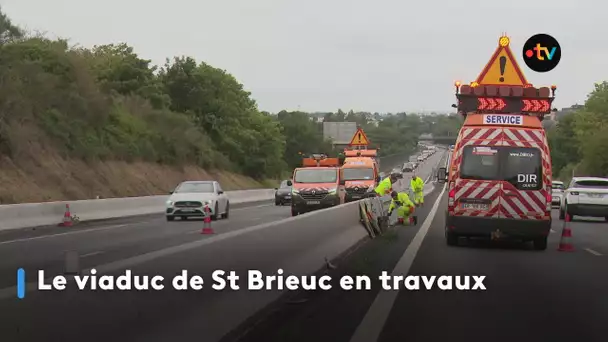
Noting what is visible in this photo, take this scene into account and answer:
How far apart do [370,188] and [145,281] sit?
119 ft

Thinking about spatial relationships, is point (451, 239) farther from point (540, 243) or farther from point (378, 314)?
point (378, 314)

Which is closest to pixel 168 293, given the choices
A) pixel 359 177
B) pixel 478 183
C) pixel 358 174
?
pixel 478 183

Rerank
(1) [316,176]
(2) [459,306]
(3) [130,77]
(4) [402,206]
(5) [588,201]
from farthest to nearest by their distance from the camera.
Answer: (3) [130,77] < (1) [316,176] < (5) [588,201] < (4) [402,206] < (2) [459,306]

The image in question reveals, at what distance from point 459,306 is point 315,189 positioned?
23.6 metres

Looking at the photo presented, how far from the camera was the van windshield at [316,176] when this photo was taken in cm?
3578

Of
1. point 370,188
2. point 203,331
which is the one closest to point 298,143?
point 370,188

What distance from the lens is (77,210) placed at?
31.2 m

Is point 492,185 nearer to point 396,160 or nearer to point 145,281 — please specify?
point 145,281

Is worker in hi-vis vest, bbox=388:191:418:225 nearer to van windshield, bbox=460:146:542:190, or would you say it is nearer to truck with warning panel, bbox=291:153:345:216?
truck with warning panel, bbox=291:153:345:216

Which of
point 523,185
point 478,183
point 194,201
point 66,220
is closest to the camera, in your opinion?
point 523,185

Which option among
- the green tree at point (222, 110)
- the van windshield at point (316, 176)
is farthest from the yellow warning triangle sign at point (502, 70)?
the green tree at point (222, 110)

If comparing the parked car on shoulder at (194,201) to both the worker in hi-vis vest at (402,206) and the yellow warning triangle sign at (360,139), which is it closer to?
the worker in hi-vis vest at (402,206)

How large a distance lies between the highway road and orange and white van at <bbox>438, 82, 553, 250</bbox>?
9.32 ft

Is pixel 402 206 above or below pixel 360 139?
below
